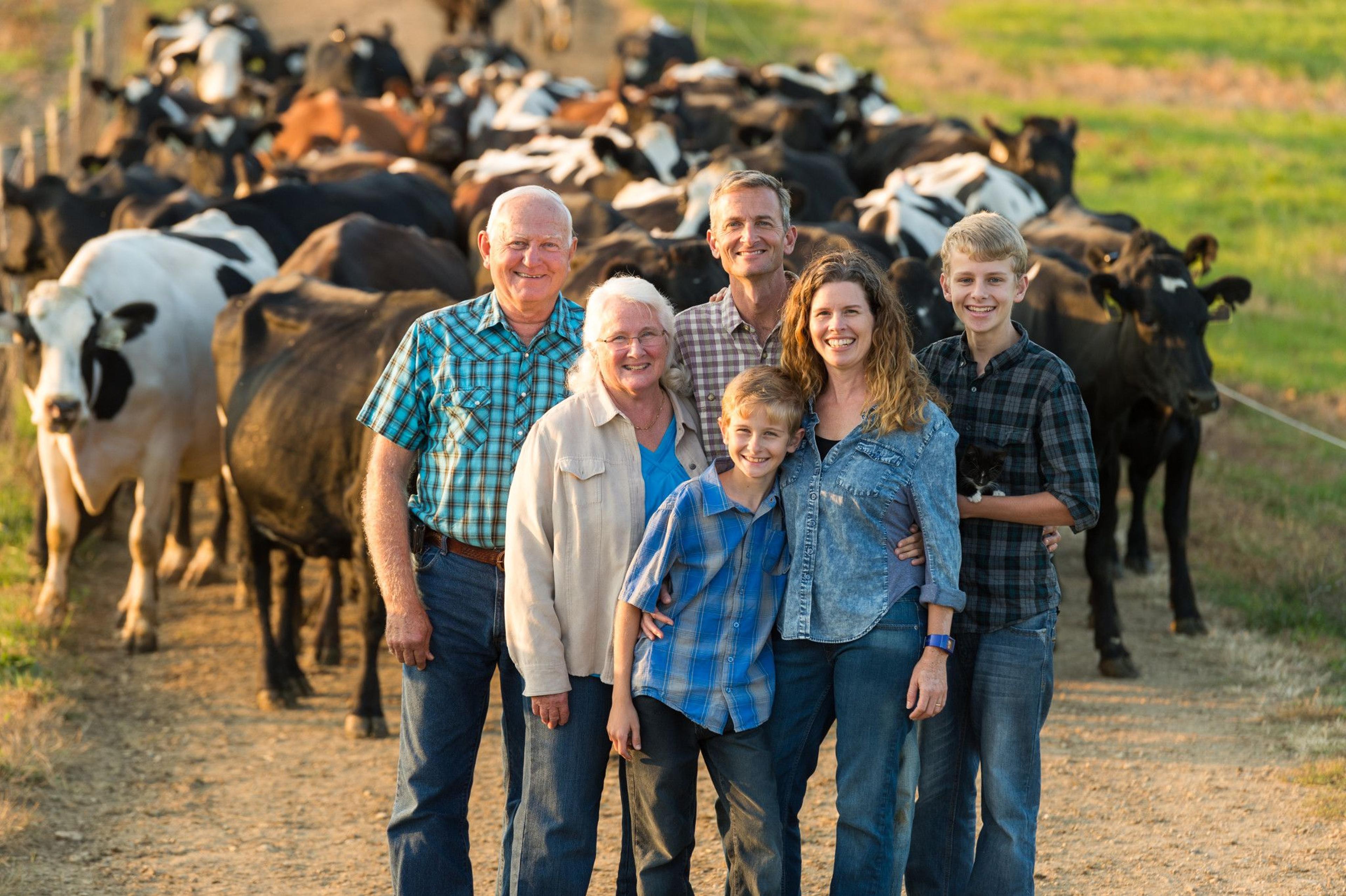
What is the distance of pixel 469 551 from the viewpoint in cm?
423

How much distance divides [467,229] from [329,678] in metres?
4.81

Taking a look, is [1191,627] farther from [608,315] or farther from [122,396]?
[122,396]

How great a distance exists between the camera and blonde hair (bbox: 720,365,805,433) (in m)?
3.87

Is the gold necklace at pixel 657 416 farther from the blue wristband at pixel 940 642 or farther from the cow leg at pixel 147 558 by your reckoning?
the cow leg at pixel 147 558

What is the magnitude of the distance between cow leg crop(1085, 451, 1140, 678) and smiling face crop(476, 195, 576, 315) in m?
3.79

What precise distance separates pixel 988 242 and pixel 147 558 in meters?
5.22

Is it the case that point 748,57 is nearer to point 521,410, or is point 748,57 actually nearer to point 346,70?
point 346,70

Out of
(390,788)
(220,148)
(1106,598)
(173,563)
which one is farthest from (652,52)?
(390,788)

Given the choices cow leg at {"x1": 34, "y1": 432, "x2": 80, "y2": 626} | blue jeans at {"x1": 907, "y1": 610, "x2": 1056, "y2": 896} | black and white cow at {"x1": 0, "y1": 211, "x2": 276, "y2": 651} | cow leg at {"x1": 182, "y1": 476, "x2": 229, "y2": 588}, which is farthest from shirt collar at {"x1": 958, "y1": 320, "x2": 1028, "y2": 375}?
cow leg at {"x1": 182, "y1": 476, "x2": 229, "y2": 588}

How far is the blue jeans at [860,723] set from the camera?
387 centimetres

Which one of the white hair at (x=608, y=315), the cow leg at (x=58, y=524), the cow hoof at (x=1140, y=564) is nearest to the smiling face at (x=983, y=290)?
the white hair at (x=608, y=315)

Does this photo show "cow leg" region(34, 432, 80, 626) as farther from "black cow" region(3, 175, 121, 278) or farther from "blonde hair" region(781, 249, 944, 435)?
"blonde hair" region(781, 249, 944, 435)

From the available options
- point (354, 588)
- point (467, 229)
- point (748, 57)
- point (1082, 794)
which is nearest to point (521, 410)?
point (1082, 794)

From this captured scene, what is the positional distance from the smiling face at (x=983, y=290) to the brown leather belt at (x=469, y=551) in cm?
140
